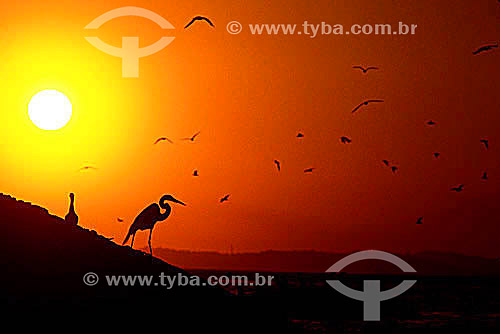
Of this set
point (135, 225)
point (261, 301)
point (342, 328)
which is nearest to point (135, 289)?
point (261, 301)

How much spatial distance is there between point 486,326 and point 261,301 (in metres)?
30.0

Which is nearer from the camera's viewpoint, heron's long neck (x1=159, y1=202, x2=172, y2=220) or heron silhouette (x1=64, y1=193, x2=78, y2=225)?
heron silhouette (x1=64, y1=193, x2=78, y2=225)

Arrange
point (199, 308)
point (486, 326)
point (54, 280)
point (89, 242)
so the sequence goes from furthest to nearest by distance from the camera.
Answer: point (486, 326), point (89, 242), point (199, 308), point (54, 280)

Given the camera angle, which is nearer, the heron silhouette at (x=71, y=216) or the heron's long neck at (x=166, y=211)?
the heron silhouette at (x=71, y=216)

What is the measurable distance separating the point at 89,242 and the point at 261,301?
251 inches

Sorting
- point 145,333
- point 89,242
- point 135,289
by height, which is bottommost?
point 145,333

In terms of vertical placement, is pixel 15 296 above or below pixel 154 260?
below

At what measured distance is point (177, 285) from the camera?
2469 centimetres

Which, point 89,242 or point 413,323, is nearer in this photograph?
point 89,242

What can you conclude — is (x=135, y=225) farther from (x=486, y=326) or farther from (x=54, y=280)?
(x=486, y=326)

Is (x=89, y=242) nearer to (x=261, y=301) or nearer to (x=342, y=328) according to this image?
(x=261, y=301)

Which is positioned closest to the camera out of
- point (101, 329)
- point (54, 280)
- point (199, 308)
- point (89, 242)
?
point (101, 329)

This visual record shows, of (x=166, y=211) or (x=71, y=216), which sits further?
(x=166, y=211)

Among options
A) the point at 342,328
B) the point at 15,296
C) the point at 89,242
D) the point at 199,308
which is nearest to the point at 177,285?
the point at 199,308
